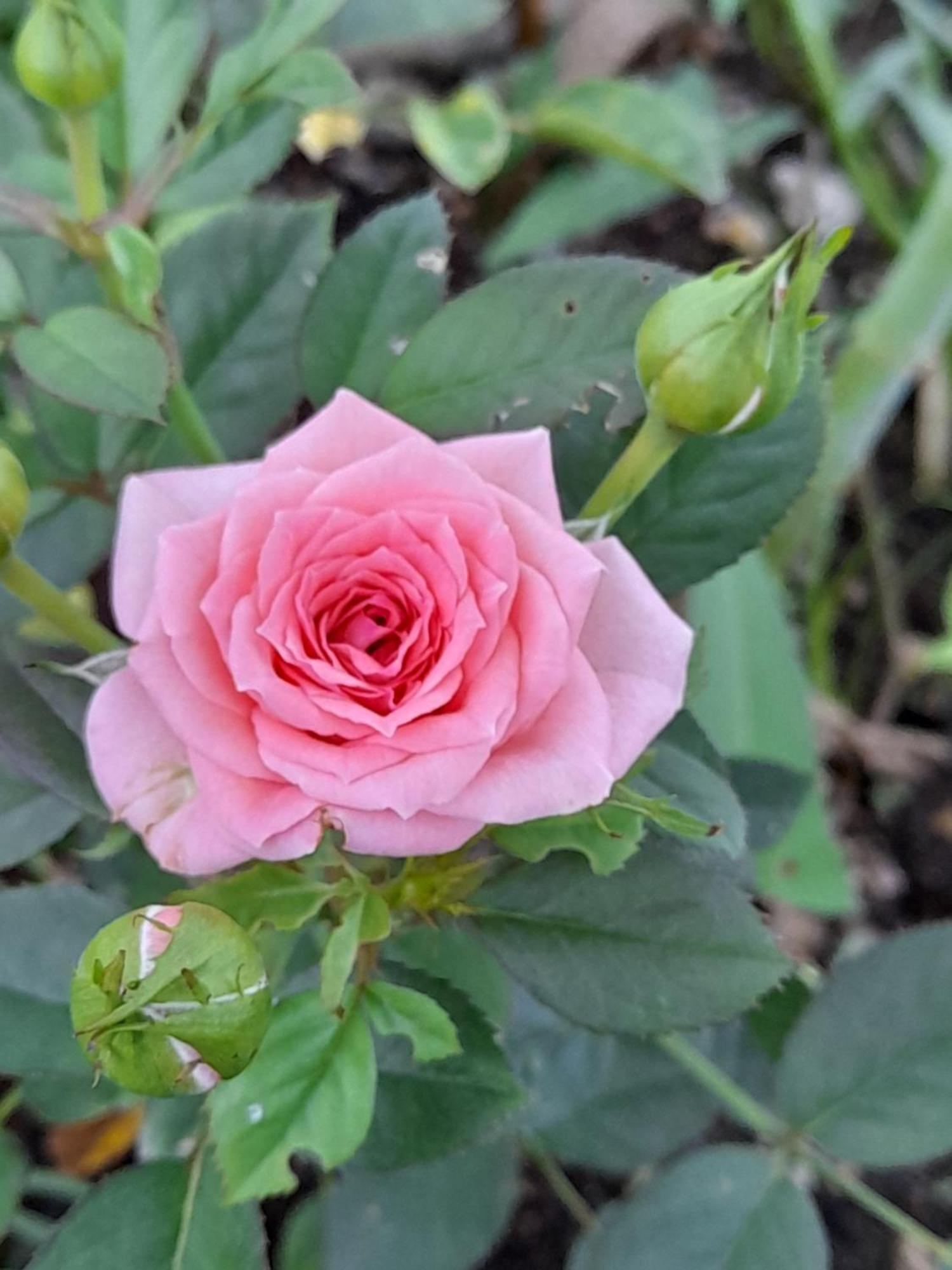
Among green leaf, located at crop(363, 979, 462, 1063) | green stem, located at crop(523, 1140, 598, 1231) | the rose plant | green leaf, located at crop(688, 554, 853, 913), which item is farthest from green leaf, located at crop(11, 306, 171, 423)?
green leaf, located at crop(688, 554, 853, 913)

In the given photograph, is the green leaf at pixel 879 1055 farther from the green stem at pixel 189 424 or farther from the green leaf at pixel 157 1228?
the green stem at pixel 189 424

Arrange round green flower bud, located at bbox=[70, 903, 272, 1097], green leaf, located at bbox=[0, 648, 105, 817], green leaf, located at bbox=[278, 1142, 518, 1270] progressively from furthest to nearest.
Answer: green leaf, located at bbox=[278, 1142, 518, 1270] < green leaf, located at bbox=[0, 648, 105, 817] < round green flower bud, located at bbox=[70, 903, 272, 1097]

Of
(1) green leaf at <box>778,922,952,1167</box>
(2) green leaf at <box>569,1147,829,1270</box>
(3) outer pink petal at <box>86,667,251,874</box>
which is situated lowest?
(2) green leaf at <box>569,1147,829,1270</box>

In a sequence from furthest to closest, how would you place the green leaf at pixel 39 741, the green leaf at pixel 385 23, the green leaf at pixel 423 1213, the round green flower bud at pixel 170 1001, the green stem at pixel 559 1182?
the green leaf at pixel 385 23 → the green stem at pixel 559 1182 → the green leaf at pixel 423 1213 → the green leaf at pixel 39 741 → the round green flower bud at pixel 170 1001

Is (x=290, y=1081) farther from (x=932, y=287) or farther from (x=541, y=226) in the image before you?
(x=541, y=226)

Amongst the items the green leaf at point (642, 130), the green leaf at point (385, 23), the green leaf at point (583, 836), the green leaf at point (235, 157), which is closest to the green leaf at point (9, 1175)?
the green leaf at point (583, 836)

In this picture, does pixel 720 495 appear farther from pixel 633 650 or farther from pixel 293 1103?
pixel 293 1103

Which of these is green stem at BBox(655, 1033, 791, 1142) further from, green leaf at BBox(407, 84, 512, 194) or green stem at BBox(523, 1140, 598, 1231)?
green leaf at BBox(407, 84, 512, 194)
